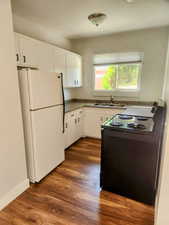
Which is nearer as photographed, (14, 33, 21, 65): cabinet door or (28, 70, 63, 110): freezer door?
(28, 70, 63, 110): freezer door

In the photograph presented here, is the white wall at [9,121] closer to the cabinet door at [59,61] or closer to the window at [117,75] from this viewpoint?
the cabinet door at [59,61]

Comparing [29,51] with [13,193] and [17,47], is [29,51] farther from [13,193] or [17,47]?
[13,193]

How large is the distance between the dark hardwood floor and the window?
92.7 inches

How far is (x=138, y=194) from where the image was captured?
6.05ft

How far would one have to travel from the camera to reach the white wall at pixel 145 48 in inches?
130

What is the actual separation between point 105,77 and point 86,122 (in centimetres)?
132

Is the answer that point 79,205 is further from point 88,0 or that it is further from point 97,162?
point 88,0

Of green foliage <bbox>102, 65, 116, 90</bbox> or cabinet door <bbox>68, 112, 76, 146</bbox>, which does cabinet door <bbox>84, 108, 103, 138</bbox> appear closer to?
cabinet door <bbox>68, 112, 76, 146</bbox>

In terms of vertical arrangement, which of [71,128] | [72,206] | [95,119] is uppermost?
[95,119]

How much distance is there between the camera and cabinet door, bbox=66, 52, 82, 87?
353 centimetres

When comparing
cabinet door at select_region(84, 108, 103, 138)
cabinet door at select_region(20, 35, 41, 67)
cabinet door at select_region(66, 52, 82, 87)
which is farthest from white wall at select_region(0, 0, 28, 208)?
cabinet door at select_region(84, 108, 103, 138)

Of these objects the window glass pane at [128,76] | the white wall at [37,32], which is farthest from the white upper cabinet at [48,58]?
the window glass pane at [128,76]

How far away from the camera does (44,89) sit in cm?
210

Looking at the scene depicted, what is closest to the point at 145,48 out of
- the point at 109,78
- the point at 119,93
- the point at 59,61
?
the point at 109,78
